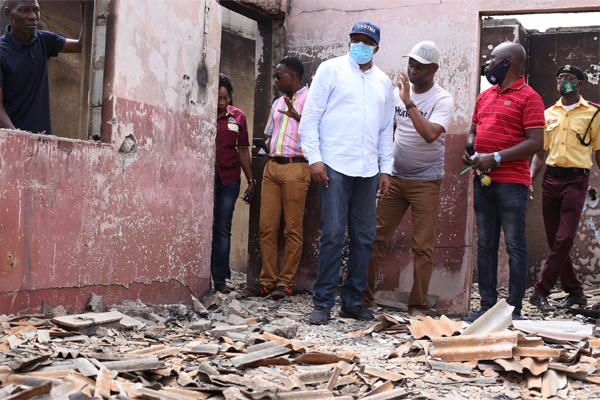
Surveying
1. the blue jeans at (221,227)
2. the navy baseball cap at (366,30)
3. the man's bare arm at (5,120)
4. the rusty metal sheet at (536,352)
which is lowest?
the rusty metal sheet at (536,352)

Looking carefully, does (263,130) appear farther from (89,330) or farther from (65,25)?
(65,25)

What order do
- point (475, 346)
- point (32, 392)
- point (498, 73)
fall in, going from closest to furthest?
point (32, 392)
point (475, 346)
point (498, 73)

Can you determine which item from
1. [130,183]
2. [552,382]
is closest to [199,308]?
[130,183]

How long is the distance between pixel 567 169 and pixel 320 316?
2811 millimetres

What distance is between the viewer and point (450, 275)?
555 cm

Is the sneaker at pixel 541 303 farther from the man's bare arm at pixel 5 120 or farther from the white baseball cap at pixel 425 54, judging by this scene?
the man's bare arm at pixel 5 120

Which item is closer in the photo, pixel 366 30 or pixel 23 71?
pixel 23 71

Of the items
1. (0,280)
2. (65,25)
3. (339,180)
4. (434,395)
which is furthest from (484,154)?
(65,25)

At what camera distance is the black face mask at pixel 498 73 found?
191 inches

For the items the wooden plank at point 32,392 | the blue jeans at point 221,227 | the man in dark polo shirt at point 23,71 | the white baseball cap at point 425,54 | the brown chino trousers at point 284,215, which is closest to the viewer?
the wooden plank at point 32,392

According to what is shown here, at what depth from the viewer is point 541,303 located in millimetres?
5684

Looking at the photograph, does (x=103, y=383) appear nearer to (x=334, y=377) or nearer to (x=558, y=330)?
(x=334, y=377)

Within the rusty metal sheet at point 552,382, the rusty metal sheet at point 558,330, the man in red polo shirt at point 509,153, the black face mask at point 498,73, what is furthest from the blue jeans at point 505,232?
the rusty metal sheet at point 552,382

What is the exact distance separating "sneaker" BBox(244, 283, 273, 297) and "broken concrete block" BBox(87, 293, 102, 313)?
1884mm
